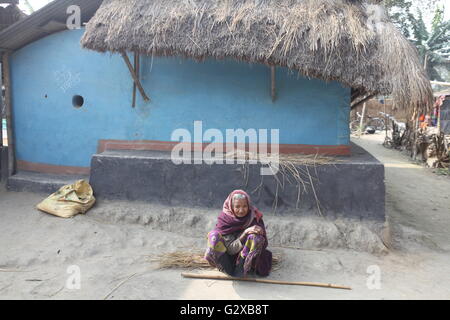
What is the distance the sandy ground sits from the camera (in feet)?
10.7

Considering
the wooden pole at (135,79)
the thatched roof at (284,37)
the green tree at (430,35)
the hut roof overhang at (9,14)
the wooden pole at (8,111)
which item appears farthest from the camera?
the green tree at (430,35)

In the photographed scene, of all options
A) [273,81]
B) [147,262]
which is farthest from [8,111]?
[273,81]

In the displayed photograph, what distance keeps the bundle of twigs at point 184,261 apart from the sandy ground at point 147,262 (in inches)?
3.4

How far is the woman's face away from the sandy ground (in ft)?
2.30

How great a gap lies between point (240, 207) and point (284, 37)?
242 centimetres

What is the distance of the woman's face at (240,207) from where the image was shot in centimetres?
338

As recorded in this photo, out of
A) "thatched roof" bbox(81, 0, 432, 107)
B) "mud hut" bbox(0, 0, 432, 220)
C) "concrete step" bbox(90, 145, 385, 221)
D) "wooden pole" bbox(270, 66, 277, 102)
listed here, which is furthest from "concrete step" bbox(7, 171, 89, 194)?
"wooden pole" bbox(270, 66, 277, 102)

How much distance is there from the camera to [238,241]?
344 centimetres

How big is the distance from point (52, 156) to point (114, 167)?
5.95 ft

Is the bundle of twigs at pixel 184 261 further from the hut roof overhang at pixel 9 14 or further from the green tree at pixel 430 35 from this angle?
the green tree at pixel 430 35

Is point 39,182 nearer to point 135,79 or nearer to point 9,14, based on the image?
point 135,79

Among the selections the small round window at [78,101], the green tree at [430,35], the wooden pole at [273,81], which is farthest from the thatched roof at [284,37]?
the green tree at [430,35]

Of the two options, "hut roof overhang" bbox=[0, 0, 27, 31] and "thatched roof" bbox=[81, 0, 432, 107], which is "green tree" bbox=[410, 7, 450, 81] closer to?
"thatched roof" bbox=[81, 0, 432, 107]

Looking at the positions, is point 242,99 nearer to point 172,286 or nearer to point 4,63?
point 172,286
